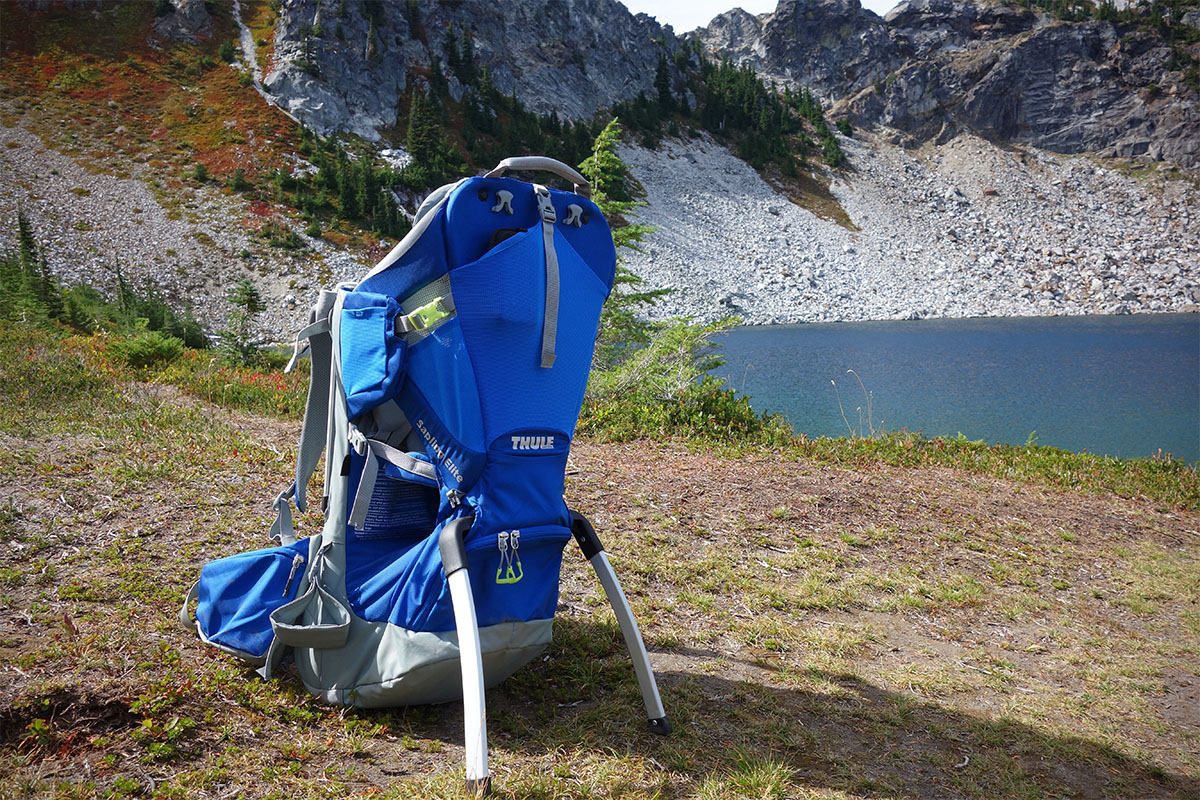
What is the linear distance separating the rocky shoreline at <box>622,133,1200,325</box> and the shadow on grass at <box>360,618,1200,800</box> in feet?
141

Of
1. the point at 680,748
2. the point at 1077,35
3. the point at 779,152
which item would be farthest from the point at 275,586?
the point at 1077,35

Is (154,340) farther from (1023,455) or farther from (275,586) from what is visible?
(1023,455)

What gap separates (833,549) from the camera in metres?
5.04

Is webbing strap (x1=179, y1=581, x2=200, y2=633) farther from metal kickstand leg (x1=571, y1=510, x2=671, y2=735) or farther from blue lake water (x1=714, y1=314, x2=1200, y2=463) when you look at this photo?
blue lake water (x1=714, y1=314, x2=1200, y2=463)

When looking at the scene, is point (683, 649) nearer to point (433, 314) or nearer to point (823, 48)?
point (433, 314)

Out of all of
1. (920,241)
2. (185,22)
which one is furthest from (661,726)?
(185,22)

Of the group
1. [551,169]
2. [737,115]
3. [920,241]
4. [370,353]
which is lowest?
[370,353]

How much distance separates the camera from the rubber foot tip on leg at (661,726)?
2422 mm

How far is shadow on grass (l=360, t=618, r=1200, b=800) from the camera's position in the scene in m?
2.32

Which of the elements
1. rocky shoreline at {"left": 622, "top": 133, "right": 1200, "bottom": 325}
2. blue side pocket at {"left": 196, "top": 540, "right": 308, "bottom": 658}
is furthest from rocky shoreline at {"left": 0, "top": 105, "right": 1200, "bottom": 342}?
blue side pocket at {"left": 196, "top": 540, "right": 308, "bottom": 658}

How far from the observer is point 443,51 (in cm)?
6631

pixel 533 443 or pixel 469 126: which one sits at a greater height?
pixel 469 126

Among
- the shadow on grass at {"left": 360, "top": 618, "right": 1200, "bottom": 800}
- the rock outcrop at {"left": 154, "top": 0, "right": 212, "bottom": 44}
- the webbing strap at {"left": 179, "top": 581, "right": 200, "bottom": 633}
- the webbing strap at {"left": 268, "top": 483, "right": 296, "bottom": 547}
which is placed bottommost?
the shadow on grass at {"left": 360, "top": 618, "right": 1200, "bottom": 800}

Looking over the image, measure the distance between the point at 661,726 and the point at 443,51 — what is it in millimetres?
75708
